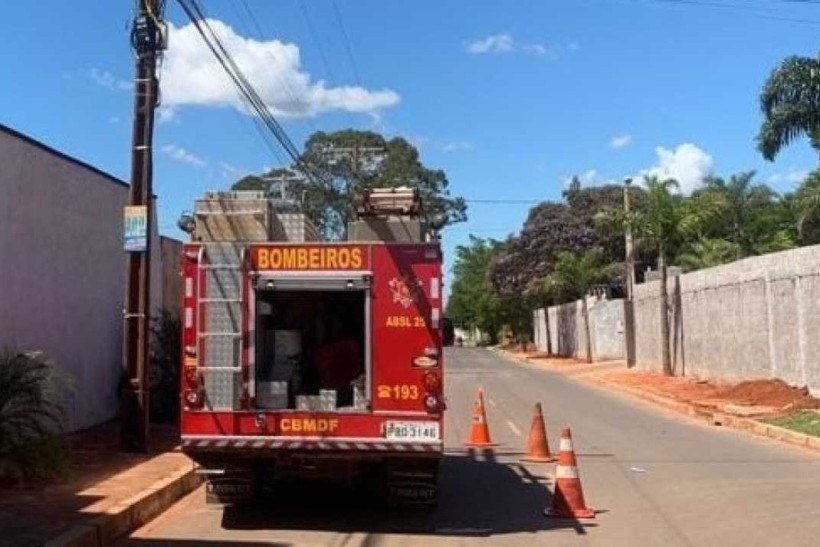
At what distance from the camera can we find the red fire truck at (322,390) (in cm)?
965

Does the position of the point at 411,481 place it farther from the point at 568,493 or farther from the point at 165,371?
the point at 165,371

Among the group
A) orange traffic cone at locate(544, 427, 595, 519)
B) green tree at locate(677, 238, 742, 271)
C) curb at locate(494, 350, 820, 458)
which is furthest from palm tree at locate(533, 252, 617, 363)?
orange traffic cone at locate(544, 427, 595, 519)

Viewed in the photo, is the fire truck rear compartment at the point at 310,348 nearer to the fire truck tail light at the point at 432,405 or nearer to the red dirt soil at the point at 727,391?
the fire truck tail light at the point at 432,405

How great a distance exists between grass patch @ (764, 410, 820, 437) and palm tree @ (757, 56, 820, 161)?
8.28 metres

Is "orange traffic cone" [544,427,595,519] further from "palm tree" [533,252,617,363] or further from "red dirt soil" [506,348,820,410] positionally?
"palm tree" [533,252,617,363]

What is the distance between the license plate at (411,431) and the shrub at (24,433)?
3.65 meters

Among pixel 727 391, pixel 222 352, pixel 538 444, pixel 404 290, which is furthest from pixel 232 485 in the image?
pixel 727 391

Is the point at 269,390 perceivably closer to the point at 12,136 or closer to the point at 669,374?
the point at 12,136

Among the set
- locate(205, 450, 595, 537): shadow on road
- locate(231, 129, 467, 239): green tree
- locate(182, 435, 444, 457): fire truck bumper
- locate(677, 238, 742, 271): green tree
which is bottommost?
locate(205, 450, 595, 537): shadow on road

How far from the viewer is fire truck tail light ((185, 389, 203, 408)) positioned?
31.8ft

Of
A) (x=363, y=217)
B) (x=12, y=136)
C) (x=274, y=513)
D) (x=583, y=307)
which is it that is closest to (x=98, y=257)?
(x=12, y=136)

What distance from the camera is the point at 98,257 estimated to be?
1666cm

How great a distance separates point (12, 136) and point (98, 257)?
149 inches

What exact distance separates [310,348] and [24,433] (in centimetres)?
304
